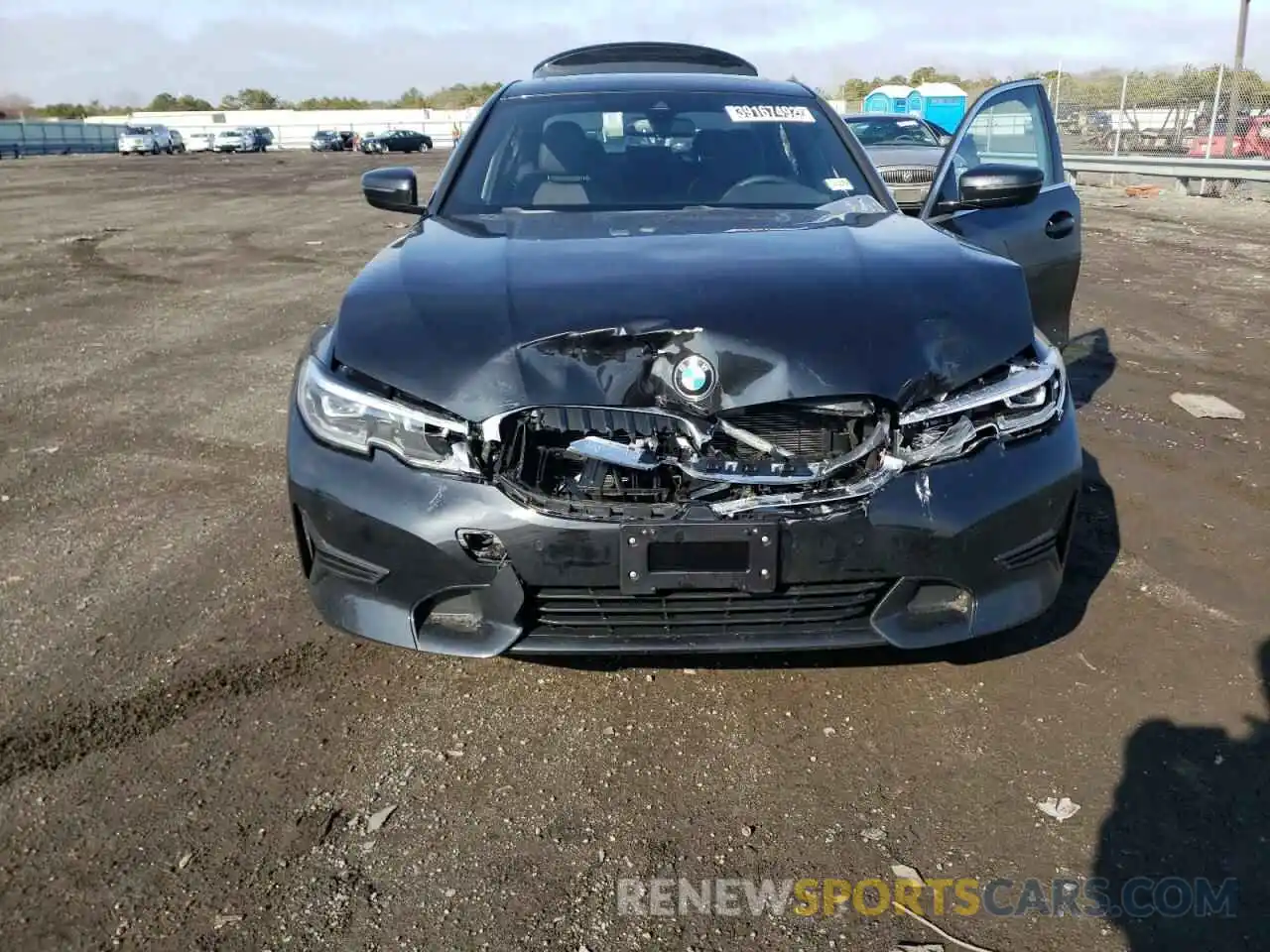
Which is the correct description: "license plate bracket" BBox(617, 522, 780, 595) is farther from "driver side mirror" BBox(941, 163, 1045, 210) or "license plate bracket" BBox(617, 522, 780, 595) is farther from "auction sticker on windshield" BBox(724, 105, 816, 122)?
"auction sticker on windshield" BBox(724, 105, 816, 122)

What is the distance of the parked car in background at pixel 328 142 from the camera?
195 feet

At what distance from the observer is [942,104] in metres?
32.2

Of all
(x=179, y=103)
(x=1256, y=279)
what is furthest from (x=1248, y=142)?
(x=179, y=103)

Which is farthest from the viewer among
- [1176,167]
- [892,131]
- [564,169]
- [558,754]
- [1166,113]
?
[1166,113]

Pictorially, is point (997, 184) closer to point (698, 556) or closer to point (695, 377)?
point (695, 377)

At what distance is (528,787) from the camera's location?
7.66 ft

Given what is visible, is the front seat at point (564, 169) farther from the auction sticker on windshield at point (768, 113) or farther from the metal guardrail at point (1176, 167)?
the metal guardrail at point (1176, 167)

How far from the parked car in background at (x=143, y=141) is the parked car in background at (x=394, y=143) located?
403 inches

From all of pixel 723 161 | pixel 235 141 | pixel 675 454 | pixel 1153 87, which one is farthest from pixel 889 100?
pixel 235 141

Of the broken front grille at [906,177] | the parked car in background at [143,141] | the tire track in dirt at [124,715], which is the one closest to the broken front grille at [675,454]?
the tire track in dirt at [124,715]

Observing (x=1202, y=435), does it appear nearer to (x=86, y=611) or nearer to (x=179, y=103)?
(x=86, y=611)

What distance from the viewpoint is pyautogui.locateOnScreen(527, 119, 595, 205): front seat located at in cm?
343

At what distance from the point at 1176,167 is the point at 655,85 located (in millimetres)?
18071

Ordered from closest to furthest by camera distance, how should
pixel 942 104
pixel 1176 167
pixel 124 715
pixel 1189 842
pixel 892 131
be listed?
pixel 1189 842, pixel 124 715, pixel 892 131, pixel 1176 167, pixel 942 104
